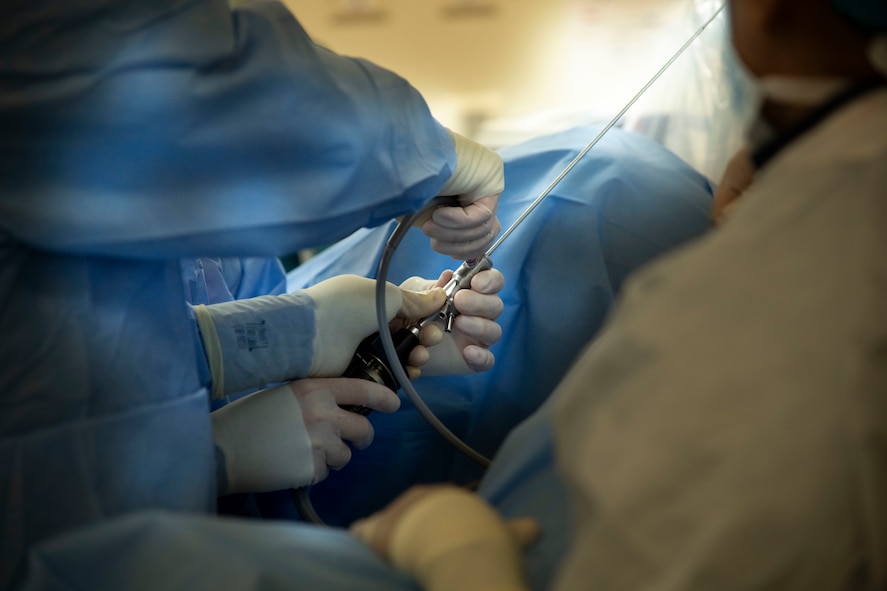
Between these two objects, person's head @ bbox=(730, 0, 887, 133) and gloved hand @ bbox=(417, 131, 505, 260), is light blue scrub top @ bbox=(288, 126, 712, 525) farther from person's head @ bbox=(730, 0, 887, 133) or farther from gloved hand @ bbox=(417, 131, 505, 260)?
person's head @ bbox=(730, 0, 887, 133)

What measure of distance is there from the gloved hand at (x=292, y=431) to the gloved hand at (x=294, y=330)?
0.08ft

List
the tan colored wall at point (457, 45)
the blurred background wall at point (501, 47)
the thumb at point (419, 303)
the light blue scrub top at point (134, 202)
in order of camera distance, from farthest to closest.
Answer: the tan colored wall at point (457, 45), the blurred background wall at point (501, 47), the thumb at point (419, 303), the light blue scrub top at point (134, 202)

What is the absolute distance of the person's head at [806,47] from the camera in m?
0.48

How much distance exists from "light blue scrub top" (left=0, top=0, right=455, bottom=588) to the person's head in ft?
1.24

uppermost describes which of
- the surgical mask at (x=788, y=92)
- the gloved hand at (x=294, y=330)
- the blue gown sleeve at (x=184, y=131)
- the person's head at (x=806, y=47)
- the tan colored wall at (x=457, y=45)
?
the person's head at (x=806, y=47)

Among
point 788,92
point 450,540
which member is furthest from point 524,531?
point 788,92

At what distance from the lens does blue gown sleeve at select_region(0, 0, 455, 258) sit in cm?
64

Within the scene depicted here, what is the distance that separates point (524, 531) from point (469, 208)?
51 cm

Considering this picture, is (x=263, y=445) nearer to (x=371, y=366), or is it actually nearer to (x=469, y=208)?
(x=371, y=366)

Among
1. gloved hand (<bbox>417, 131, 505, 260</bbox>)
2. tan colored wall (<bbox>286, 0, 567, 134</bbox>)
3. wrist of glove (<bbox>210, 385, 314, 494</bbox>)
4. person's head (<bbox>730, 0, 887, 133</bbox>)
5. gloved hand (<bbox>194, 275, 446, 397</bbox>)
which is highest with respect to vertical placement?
person's head (<bbox>730, 0, 887, 133</bbox>)

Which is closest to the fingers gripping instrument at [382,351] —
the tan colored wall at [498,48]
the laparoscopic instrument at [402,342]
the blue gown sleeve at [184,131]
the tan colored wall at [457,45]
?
the laparoscopic instrument at [402,342]

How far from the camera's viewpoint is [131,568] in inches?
19.4

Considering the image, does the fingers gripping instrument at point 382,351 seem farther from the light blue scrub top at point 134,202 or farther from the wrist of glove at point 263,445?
the light blue scrub top at point 134,202

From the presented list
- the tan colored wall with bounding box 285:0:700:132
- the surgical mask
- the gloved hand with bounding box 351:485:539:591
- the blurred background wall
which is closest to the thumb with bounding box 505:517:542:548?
the gloved hand with bounding box 351:485:539:591
